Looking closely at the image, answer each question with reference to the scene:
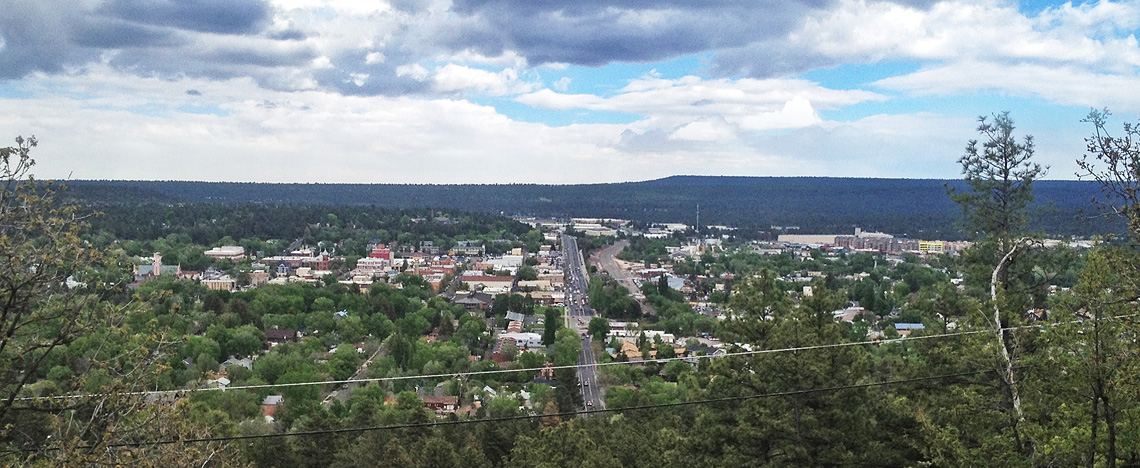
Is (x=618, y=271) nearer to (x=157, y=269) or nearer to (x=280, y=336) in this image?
(x=157, y=269)

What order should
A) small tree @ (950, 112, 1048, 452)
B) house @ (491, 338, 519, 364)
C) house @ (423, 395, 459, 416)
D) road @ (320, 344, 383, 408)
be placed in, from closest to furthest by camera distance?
1. small tree @ (950, 112, 1048, 452)
2. house @ (423, 395, 459, 416)
3. road @ (320, 344, 383, 408)
4. house @ (491, 338, 519, 364)

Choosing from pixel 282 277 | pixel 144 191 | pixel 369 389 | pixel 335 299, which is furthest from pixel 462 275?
pixel 144 191

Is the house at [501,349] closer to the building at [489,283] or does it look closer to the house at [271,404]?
the house at [271,404]

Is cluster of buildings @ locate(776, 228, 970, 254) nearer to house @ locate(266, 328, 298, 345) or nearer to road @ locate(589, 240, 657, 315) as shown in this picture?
road @ locate(589, 240, 657, 315)

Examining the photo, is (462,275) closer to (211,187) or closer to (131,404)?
(131,404)

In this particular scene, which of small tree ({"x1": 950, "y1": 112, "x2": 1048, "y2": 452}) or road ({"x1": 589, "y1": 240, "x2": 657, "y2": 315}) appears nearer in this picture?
small tree ({"x1": 950, "y1": 112, "x2": 1048, "y2": 452})

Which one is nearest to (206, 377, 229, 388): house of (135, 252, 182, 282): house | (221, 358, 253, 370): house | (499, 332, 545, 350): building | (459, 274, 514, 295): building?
(221, 358, 253, 370): house

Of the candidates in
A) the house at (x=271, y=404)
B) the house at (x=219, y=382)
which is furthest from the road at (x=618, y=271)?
the house at (x=271, y=404)

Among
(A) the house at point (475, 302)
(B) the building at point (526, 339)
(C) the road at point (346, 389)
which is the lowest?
(A) the house at point (475, 302)
